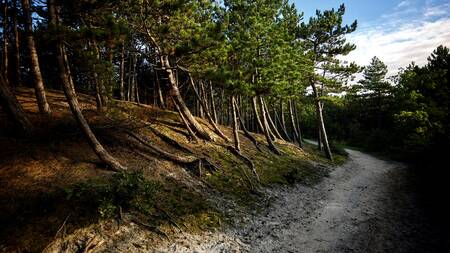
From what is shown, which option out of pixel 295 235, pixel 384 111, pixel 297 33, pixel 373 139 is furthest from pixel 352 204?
pixel 384 111

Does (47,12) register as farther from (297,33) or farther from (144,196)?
(297,33)

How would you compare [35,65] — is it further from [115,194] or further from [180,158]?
[115,194]

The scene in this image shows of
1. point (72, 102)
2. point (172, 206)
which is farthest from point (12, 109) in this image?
point (172, 206)

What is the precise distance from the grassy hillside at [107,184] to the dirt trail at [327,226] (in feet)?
2.69

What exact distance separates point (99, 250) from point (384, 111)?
5253 cm

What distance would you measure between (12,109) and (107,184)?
5.05 meters

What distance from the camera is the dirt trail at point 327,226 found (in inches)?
347

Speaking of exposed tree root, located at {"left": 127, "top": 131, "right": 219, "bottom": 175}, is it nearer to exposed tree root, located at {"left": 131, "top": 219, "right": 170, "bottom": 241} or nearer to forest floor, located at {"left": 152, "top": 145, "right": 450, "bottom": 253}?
forest floor, located at {"left": 152, "top": 145, "right": 450, "bottom": 253}

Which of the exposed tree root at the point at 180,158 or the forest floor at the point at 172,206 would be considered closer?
the forest floor at the point at 172,206

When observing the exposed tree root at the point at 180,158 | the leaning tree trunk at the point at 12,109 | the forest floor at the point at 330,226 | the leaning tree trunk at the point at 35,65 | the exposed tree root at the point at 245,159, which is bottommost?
the forest floor at the point at 330,226

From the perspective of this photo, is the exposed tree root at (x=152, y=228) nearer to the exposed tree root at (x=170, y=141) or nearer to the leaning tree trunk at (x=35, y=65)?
the exposed tree root at (x=170, y=141)

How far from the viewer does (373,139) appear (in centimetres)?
4059

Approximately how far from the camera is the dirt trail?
8.82m

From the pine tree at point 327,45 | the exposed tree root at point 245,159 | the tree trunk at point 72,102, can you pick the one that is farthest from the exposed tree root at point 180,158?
the pine tree at point 327,45
